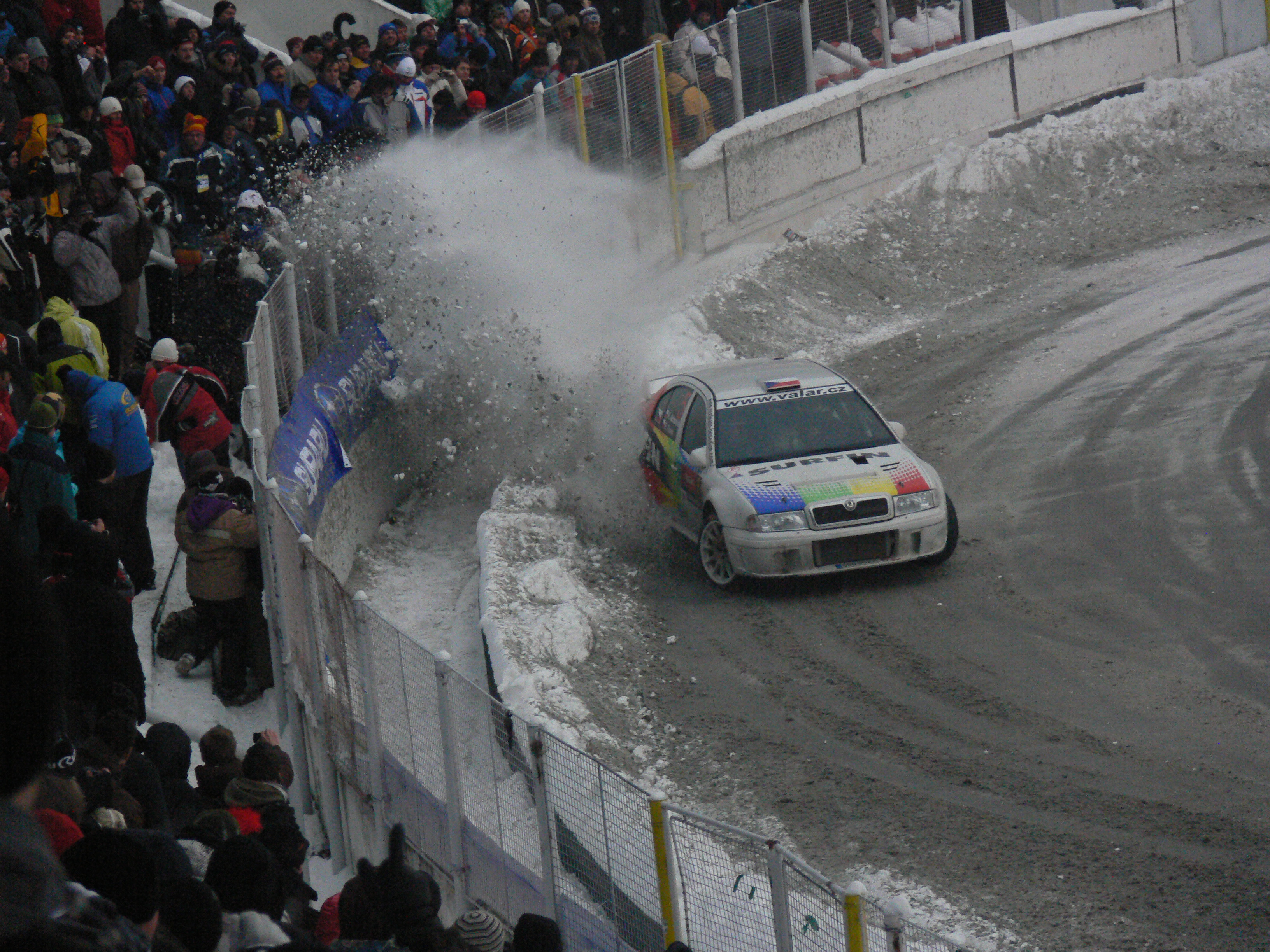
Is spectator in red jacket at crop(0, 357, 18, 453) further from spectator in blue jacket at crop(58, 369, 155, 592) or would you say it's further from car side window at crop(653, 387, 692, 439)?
car side window at crop(653, 387, 692, 439)

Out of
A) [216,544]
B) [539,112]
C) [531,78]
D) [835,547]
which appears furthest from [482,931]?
[531,78]

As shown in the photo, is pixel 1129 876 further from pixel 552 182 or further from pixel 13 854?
pixel 552 182

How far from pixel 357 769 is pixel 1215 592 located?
6.65 m

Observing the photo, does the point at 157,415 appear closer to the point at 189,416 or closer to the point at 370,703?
the point at 189,416

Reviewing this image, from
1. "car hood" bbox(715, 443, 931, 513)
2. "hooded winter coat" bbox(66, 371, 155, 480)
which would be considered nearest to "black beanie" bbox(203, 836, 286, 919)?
"hooded winter coat" bbox(66, 371, 155, 480)

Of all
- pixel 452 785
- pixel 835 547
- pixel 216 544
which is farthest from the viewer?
pixel 835 547

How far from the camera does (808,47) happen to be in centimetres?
2242

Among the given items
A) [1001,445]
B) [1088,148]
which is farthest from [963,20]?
[1001,445]

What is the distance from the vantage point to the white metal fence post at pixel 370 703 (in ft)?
25.1

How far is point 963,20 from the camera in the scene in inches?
963

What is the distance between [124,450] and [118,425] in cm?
17

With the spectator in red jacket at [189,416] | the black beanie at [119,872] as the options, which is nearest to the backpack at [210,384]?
the spectator in red jacket at [189,416]

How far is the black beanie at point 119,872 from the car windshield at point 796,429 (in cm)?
972

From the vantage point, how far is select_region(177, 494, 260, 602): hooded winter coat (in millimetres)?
10242
